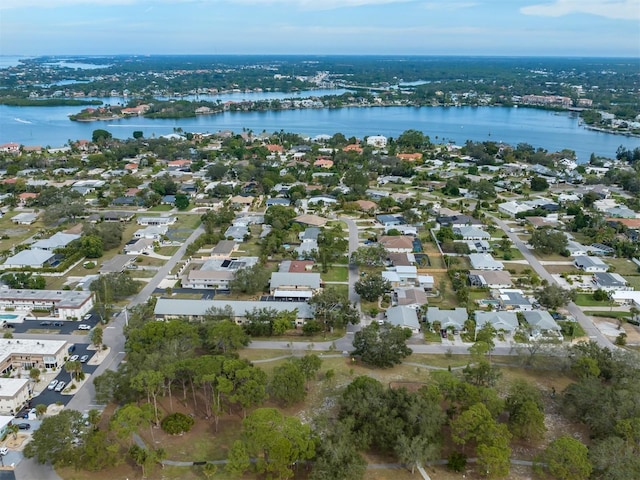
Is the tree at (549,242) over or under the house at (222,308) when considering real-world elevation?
over

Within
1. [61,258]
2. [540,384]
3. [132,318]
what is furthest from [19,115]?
[540,384]

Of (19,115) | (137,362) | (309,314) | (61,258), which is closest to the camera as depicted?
(137,362)

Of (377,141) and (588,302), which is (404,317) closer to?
(588,302)

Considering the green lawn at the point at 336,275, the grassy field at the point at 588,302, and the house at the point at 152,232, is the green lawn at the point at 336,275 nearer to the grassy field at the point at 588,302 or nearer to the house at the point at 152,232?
the grassy field at the point at 588,302

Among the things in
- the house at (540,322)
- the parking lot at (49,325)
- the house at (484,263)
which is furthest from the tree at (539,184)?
the parking lot at (49,325)

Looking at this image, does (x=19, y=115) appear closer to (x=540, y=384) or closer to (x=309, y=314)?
(x=309, y=314)

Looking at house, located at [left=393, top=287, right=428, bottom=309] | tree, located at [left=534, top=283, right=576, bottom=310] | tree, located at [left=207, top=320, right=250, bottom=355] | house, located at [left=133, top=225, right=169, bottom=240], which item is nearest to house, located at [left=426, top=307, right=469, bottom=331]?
house, located at [left=393, top=287, right=428, bottom=309]

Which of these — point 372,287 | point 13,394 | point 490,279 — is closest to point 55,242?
point 13,394
